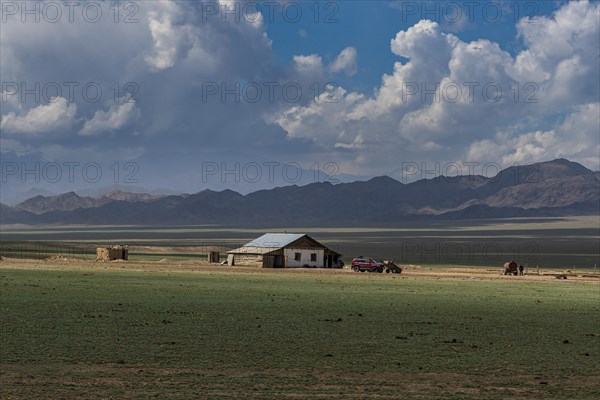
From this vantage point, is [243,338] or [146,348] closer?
[146,348]

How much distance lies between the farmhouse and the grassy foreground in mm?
42538

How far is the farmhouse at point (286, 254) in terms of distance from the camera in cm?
9131

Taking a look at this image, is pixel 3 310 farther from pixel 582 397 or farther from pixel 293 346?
pixel 582 397

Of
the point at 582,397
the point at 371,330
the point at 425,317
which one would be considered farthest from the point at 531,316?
the point at 582,397

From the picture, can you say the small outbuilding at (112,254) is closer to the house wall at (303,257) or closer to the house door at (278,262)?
the house door at (278,262)

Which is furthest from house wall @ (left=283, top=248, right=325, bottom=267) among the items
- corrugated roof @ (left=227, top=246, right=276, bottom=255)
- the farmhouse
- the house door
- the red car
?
the red car

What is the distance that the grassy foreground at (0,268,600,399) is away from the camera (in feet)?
69.2

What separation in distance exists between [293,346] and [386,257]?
350 feet

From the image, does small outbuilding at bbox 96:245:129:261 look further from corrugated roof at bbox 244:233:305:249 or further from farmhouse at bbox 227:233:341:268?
corrugated roof at bbox 244:233:305:249

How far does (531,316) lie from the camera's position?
1528 inches

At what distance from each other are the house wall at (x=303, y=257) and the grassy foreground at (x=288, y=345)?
1703 inches

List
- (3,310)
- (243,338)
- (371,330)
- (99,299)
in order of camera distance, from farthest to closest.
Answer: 1. (99,299)
2. (3,310)
3. (371,330)
4. (243,338)

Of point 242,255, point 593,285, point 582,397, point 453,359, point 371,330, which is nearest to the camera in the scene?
point 582,397

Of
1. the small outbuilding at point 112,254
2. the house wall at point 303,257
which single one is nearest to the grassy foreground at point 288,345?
the house wall at point 303,257
